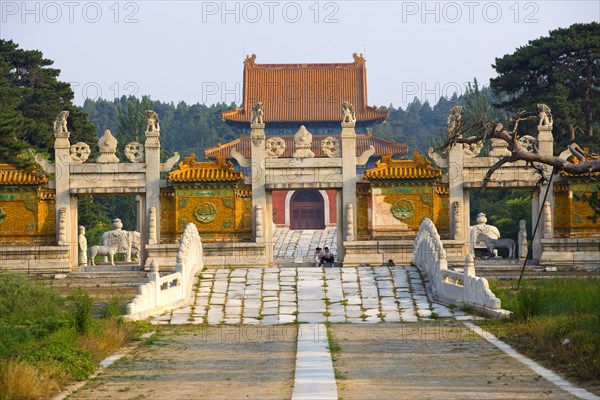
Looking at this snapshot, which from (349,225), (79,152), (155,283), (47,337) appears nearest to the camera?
(47,337)

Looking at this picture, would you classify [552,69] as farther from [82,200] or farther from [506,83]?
[82,200]

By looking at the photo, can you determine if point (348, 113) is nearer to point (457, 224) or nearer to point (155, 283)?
point (457, 224)

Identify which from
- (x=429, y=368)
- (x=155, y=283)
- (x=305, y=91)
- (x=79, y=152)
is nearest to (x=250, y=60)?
(x=305, y=91)

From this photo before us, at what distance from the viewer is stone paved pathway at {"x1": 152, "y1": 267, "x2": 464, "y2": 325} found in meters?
23.8

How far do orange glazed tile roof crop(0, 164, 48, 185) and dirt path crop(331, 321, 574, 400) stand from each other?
45.2ft

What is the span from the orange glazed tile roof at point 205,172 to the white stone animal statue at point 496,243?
31.7 feet

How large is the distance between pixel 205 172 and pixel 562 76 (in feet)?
54.2

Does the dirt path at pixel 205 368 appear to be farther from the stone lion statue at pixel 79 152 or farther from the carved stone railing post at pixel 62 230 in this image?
the stone lion statue at pixel 79 152

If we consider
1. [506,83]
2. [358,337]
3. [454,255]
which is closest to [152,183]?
[454,255]

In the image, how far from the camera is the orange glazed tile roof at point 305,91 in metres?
63.9

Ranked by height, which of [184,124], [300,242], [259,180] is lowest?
[300,242]

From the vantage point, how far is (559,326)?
1775cm

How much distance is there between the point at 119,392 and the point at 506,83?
3307cm

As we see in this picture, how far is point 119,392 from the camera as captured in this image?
14.3 metres
